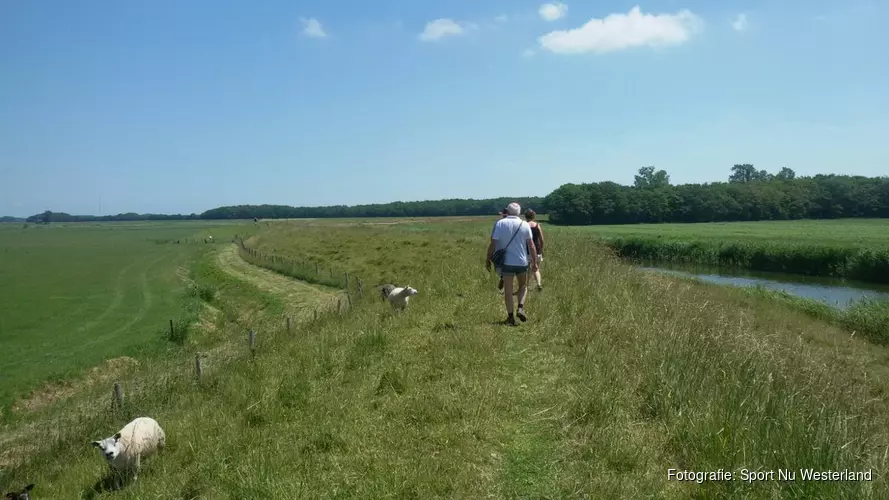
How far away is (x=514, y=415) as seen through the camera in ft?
17.7

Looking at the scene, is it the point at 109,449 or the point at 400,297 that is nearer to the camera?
the point at 109,449

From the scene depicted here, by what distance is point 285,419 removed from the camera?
6.22m

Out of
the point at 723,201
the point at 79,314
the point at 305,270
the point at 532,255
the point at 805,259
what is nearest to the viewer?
the point at 532,255

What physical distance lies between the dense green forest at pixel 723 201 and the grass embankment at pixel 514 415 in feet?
293

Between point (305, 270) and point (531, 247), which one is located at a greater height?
point (531, 247)

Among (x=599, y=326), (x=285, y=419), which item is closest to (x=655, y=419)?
(x=599, y=326)

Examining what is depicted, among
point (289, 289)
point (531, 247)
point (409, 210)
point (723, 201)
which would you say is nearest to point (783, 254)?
point (289, 289)

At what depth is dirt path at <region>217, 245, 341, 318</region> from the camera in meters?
27.5

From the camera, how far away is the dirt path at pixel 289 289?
90.3 ft

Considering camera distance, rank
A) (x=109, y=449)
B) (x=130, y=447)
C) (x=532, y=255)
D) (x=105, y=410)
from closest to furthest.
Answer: (x=109, y=449), (x=130, y=447), (x=532, y=255), (x=105, y=410)

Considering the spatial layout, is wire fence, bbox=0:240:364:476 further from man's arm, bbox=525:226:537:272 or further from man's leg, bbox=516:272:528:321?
man's arm, bbox=525:226:537:272

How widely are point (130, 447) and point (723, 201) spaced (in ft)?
325

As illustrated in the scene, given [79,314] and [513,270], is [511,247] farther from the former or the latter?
[79,314]

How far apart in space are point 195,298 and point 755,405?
35599mm
